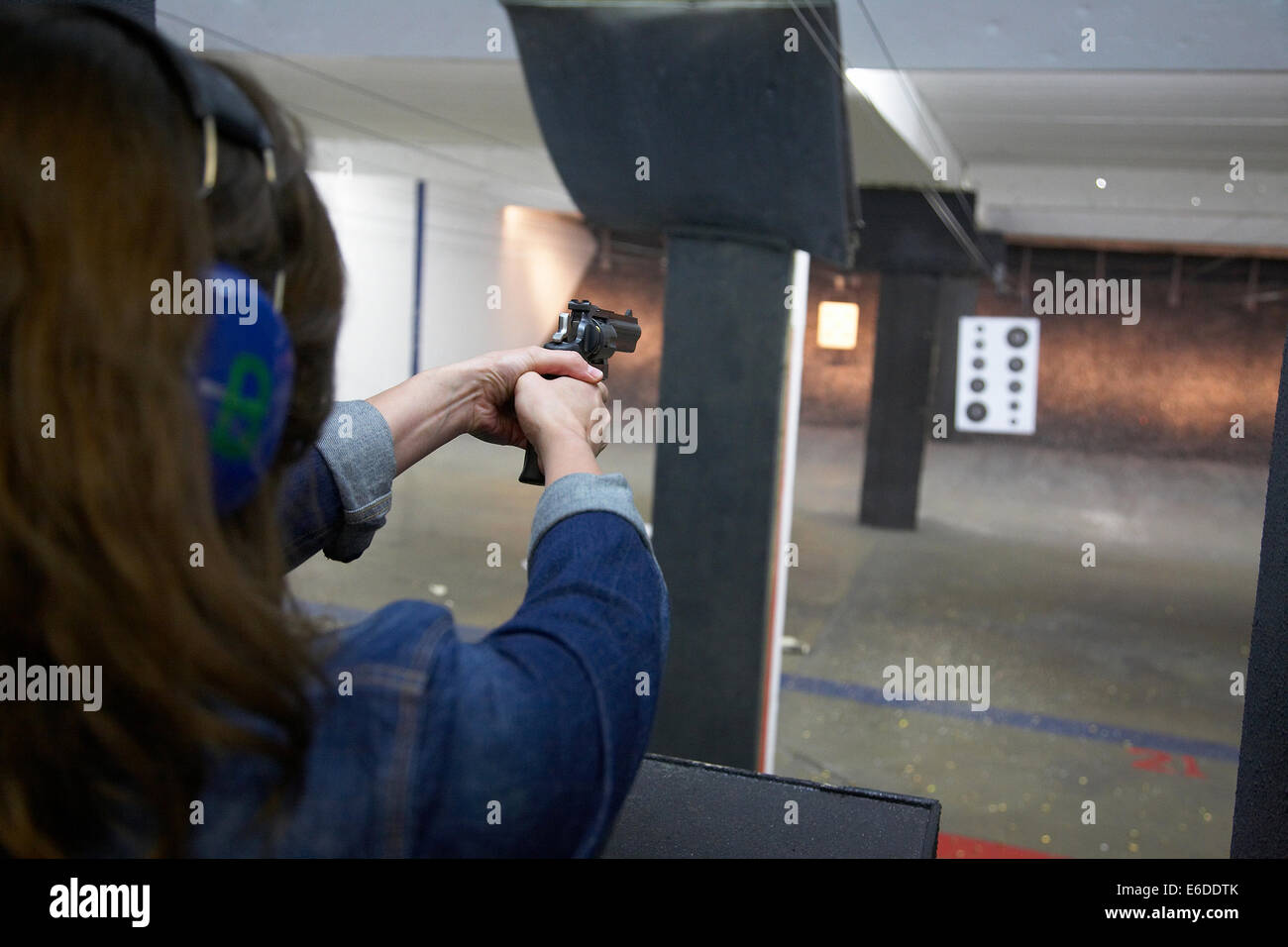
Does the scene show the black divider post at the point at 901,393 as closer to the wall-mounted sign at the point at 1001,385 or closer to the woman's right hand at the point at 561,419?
the wall-mounted sign at the point at 1001,385

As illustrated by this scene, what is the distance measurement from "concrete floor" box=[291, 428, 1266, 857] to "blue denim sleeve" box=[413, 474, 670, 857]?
399 millimetres

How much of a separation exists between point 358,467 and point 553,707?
44cm

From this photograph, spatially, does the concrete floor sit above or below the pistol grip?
below

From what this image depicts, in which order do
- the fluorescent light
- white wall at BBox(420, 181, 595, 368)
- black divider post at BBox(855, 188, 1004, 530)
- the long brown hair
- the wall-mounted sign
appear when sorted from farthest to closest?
the fluorescent light
the wall-mounted sign
black divider post at BBox(855, 188, 1004, 530)
white wall at BBox(420, 181, 595, 368)
the long brown hair

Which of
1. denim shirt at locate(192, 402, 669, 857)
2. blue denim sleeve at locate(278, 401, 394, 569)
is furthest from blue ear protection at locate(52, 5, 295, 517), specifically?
blue denim sleeve at locate(278, 401, 394, 569)

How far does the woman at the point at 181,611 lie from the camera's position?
41 centimetres

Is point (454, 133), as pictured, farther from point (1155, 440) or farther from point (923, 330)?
point (1155, 440)

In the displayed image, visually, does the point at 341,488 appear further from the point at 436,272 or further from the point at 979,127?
the point at 436,272

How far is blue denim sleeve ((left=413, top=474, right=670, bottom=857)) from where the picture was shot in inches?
18.3

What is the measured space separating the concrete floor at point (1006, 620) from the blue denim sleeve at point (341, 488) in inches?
2.0

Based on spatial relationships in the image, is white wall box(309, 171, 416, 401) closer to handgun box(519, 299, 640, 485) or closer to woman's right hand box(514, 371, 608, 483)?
handgun box(519, 299, 640, 485)

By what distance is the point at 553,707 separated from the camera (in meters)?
0.49
